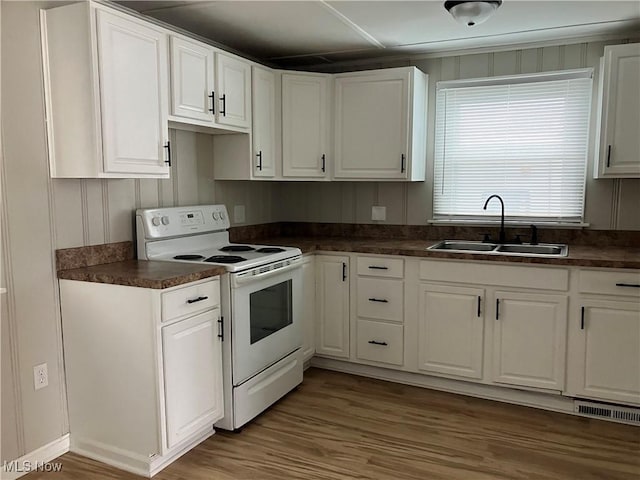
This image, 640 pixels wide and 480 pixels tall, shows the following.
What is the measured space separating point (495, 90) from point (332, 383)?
2.28m

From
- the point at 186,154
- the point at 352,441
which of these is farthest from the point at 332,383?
the point at 186,154

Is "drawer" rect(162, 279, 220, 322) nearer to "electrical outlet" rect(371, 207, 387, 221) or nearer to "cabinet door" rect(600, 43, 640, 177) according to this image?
"electrical outlet" rect(371, 207, 387, 221)

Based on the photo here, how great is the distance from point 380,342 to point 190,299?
1461 millimetres

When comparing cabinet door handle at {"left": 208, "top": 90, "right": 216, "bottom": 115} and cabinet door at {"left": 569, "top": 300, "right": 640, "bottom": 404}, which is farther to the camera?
cabinet door handle at {"left": 208, "top": 90, "right": 216, "bottom": 115}

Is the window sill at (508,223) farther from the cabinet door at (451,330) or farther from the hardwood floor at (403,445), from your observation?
the hardwood floor at (403,445)

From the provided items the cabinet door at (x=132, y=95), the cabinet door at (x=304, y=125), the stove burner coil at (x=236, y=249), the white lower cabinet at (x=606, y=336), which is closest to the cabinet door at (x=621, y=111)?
the white lower cabinet at (x=606, y=336)

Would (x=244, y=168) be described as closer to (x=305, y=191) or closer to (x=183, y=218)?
(x=183, y=218)

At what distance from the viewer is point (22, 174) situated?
2.25 metres

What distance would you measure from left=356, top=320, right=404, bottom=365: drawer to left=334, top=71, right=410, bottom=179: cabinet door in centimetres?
103

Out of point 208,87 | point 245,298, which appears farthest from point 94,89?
point 245,298

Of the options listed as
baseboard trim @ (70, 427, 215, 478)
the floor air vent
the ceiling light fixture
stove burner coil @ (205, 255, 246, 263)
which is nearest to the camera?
baseboard trim @ (70, 427, 215, 478)

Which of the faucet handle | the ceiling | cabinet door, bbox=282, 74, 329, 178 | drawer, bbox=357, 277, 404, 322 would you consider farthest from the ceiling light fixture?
drawer, bbox=357, 277, 404, 322

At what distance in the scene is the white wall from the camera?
3264 mm

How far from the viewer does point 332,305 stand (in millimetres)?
3500
